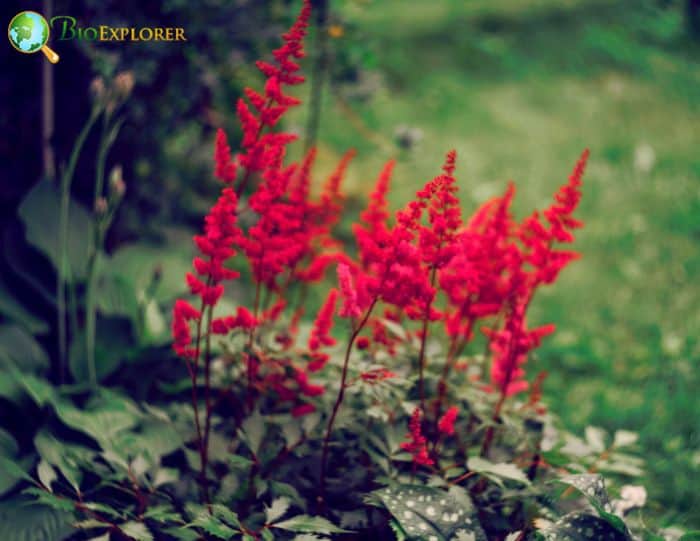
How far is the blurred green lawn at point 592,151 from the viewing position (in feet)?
10.00

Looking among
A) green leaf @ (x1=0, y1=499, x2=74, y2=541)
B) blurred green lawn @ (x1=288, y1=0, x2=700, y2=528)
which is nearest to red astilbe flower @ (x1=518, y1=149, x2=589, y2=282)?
blurred green lawn @ (x1=288, y1=0, x2=700, y2=528)

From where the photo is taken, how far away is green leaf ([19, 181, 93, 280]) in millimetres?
2518

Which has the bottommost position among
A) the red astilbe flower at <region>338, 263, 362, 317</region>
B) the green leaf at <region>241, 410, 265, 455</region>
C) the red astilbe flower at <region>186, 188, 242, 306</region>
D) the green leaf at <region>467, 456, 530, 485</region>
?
the green leaf at <region>467, 456, 530, 485</region>

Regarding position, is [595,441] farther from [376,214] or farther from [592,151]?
[592,151]

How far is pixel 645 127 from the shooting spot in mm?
5293

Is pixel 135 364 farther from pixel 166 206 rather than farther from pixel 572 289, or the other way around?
pixel 572 289

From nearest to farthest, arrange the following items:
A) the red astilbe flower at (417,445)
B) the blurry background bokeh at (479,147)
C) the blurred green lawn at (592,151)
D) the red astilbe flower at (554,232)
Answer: the red astilbe flower at (417,445)
the red astilbe flower at (554,232)
the blurry background bokeh at (479,147)
the blurred green lawn at (592,151)

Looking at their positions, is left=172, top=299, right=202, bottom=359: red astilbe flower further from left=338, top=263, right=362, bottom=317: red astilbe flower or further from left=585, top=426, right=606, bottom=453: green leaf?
left=585, top=426, right=606, bottom=453: green leaf

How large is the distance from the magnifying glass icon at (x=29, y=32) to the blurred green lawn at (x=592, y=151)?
1241 millimetres

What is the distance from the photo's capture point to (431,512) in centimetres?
163

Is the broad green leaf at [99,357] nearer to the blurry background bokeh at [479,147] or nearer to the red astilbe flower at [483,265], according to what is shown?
the blurry background bokeh at [479,147]

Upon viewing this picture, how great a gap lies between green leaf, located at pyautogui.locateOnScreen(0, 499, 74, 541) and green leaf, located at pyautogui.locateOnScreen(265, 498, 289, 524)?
540 millimetres

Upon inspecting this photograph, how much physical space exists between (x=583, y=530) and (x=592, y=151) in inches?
149

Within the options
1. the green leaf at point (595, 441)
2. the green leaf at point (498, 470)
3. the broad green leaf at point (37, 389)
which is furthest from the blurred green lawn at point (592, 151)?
the broad green leaf at point (37, 389)
